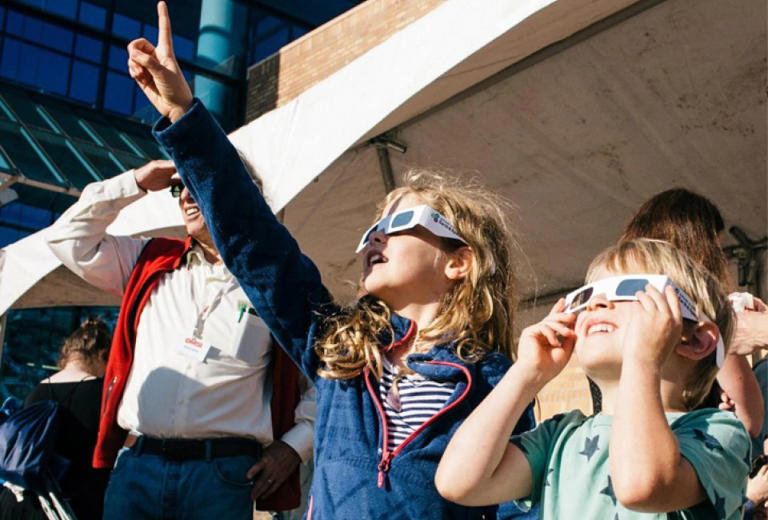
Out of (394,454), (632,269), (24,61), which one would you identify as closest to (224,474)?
(394,454)

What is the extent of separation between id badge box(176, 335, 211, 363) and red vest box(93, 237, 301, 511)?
8.5 inches

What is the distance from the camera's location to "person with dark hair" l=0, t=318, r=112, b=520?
3.85m

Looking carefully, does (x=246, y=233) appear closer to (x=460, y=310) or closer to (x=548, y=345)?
(x=460, y=310)

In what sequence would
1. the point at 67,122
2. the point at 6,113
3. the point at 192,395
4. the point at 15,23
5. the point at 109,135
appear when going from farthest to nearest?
the point at 15,23
the point at 109,135
the point at 67,122
the point at 6,113
the point at 192,395

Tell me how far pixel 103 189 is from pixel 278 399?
97 centimetres

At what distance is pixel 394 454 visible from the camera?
6.39 feet

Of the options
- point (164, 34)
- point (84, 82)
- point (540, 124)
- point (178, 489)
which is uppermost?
point (84, 82)

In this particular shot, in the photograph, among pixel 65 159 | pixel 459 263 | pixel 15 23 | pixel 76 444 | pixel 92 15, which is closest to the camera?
pixel 459 263

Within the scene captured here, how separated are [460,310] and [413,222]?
0.23 meters

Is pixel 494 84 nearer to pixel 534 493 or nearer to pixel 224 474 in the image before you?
pixel 224 474

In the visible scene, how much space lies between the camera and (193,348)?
286cm

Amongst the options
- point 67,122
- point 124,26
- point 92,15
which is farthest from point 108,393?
point 124,26

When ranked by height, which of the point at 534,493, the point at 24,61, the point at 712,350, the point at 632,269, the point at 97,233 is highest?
the point at 24,61

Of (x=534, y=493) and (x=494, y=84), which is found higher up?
(x=494, y=84)
